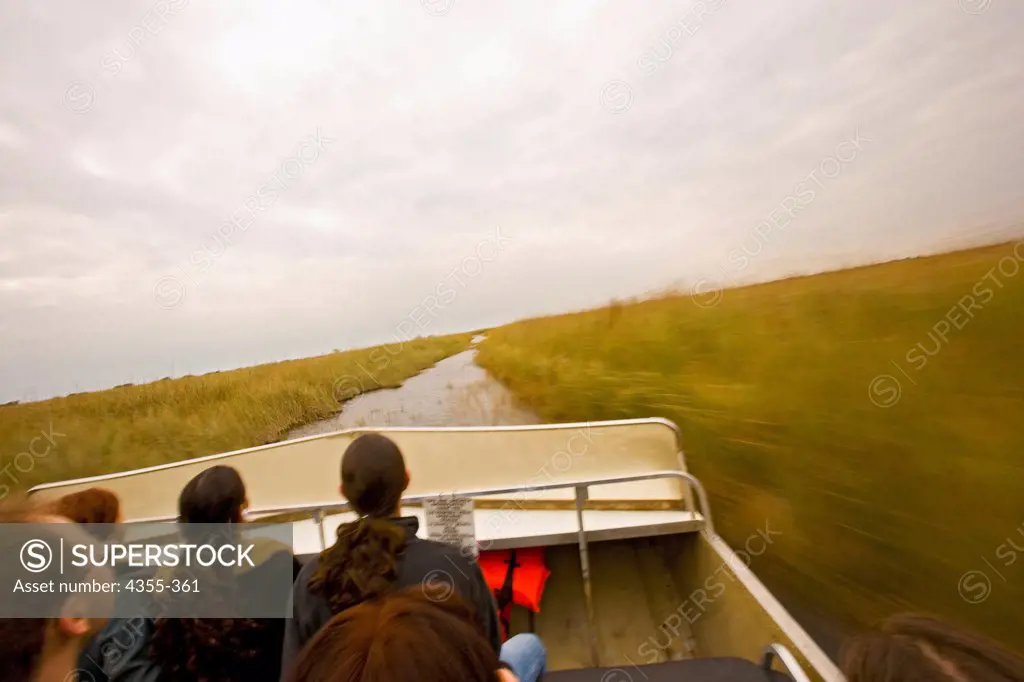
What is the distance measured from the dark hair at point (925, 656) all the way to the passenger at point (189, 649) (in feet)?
3.93

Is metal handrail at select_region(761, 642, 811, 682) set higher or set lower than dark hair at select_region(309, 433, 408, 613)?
lower

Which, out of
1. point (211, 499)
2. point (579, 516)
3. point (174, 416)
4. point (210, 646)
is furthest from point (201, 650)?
point (174, 416)

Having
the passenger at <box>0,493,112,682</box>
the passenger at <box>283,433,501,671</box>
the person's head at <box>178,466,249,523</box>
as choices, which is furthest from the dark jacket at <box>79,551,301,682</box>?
the passenger at <box>0,493,112,682</box>

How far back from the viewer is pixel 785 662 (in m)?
0.99

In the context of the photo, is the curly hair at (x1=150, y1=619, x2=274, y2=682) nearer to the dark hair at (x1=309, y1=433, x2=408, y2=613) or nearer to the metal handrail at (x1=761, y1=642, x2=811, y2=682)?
the dark hair at (x1=309, y1=433, x2=408, y2=613)

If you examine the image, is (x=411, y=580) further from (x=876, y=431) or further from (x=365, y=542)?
(x=876, y=431)

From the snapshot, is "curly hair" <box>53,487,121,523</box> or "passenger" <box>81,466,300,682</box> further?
"curly hair" <box>53,487,121,523</box>

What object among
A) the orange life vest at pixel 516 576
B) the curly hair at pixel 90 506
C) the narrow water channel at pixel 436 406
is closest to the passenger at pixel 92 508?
the curly hair at pixel 90 506

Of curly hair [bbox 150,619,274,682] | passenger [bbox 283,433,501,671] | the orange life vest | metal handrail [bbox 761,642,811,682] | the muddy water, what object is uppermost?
the muddy water

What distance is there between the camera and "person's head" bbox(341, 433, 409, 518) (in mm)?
1245

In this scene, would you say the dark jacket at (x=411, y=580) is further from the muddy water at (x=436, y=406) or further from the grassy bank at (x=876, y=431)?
the muddy water at (x=436, y=406)

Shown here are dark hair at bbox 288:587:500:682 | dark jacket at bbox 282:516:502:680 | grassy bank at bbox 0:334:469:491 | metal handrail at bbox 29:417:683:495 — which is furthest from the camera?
grassy bank at bbox 0:334:469:491

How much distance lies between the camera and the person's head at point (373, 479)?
4.09 feet

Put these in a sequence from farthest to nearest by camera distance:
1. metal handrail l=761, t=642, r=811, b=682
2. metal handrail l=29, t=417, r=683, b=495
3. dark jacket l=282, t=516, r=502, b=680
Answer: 1. metal handrail l=29, t=417, r=683, b=495
2. dark jacket l=282, t=516, r=502, b=680
3. metal handrail l=761, t=642, r=811, b=682
